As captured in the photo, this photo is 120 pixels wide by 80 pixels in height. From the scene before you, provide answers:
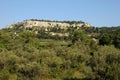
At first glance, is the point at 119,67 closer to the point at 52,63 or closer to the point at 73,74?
the point at 73,74

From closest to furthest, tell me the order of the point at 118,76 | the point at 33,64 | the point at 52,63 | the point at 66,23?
the point at 118,76, the point at 33,64, the point at 52,63, the point at 66,23

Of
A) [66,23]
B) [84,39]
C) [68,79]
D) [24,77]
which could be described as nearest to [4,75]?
[24,77]

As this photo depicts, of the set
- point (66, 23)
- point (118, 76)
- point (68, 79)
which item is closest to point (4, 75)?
point (68, 79)

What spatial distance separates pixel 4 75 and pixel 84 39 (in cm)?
4040

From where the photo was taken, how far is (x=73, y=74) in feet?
111

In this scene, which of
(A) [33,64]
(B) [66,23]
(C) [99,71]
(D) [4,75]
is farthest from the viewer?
(B) [66,23]

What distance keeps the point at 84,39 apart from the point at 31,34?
1236 centimetres

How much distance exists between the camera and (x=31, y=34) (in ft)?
229

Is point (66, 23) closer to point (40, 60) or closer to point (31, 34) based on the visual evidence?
point (31, 34)

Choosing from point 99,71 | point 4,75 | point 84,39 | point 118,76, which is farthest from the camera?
point 84,39

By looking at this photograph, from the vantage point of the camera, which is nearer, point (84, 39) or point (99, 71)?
point (99, 71)

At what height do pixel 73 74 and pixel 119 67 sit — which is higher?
pixel 119 67

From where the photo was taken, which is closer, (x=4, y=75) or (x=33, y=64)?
(x=4, y=75)

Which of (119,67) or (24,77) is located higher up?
(119,67)
